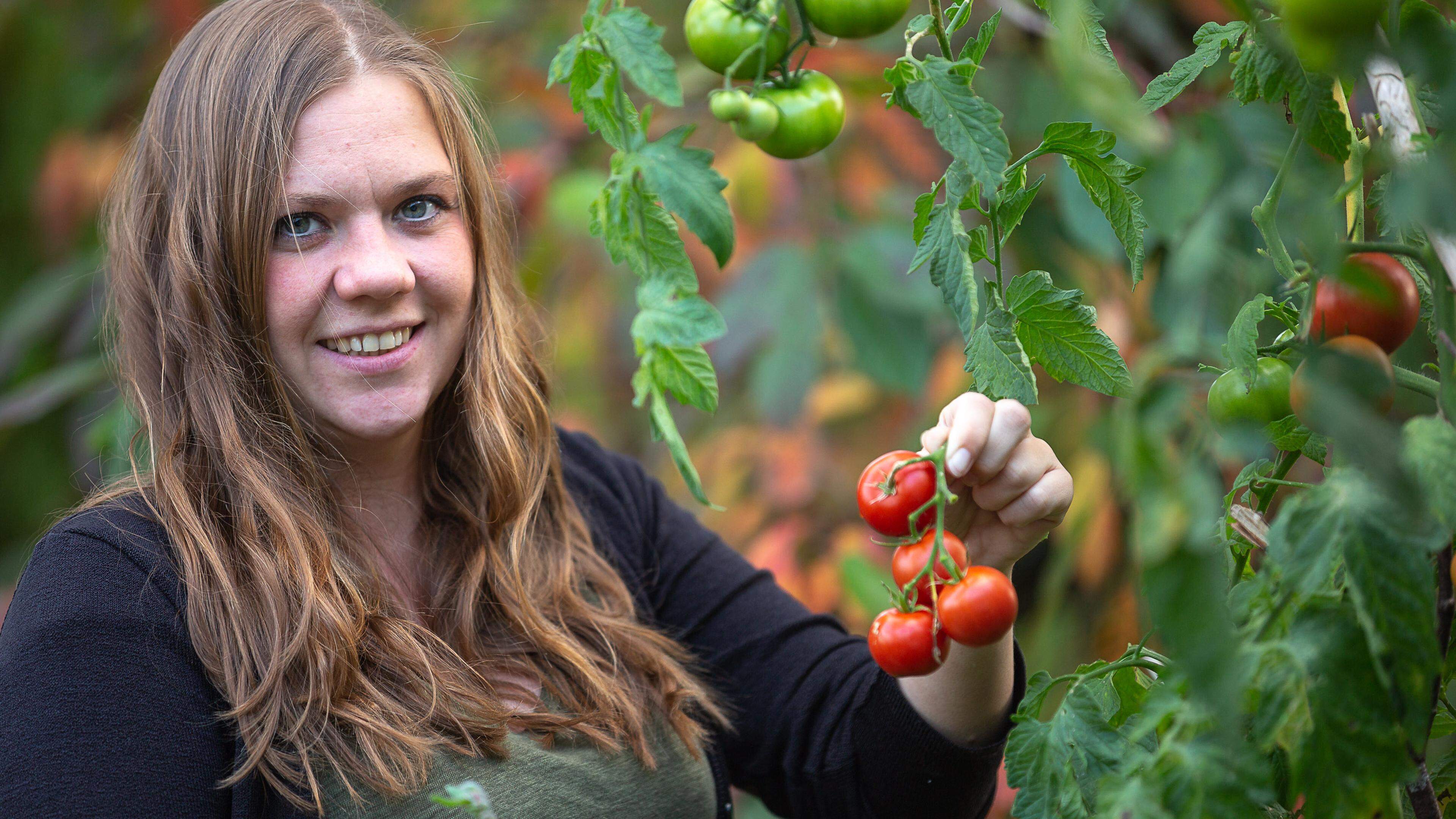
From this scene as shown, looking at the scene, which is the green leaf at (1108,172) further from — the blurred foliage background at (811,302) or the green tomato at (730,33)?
the blurred foliage background at (811,302)

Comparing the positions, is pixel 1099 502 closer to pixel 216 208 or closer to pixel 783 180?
pixel 783 180

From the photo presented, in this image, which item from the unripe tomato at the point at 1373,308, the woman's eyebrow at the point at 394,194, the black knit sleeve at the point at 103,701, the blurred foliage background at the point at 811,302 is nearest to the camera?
the unripe tomato at the point at 1373,308

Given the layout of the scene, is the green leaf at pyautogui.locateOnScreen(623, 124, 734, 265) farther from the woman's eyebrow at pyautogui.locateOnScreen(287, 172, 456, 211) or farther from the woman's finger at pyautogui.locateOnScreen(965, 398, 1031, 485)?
the woman's eyebrow at pyautogui.locateOnScreen(287, 172, 456, 211)

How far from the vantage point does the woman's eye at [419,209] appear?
1027 millimetres

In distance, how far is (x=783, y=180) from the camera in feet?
5.85

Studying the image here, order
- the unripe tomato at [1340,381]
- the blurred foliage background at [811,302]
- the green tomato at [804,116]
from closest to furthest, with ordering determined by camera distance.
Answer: the unripe tomato at [1340,381]
the green tomato at [804,116]
the blurred foliage background at [811,302]

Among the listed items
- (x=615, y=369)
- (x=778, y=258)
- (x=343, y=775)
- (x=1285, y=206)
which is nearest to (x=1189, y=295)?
(x=1285, y=206)

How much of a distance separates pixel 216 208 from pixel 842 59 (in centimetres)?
110

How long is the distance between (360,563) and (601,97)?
2.22 ft

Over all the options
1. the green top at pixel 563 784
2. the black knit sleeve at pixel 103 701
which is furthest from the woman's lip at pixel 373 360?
the green top at pixel 563 784

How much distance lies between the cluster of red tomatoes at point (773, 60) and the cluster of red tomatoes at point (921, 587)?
0.63 feet

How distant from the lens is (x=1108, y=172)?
60cm

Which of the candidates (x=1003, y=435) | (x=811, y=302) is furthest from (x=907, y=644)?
(x=811, y=302)

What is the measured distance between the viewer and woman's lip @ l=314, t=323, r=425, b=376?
1.01 meters
